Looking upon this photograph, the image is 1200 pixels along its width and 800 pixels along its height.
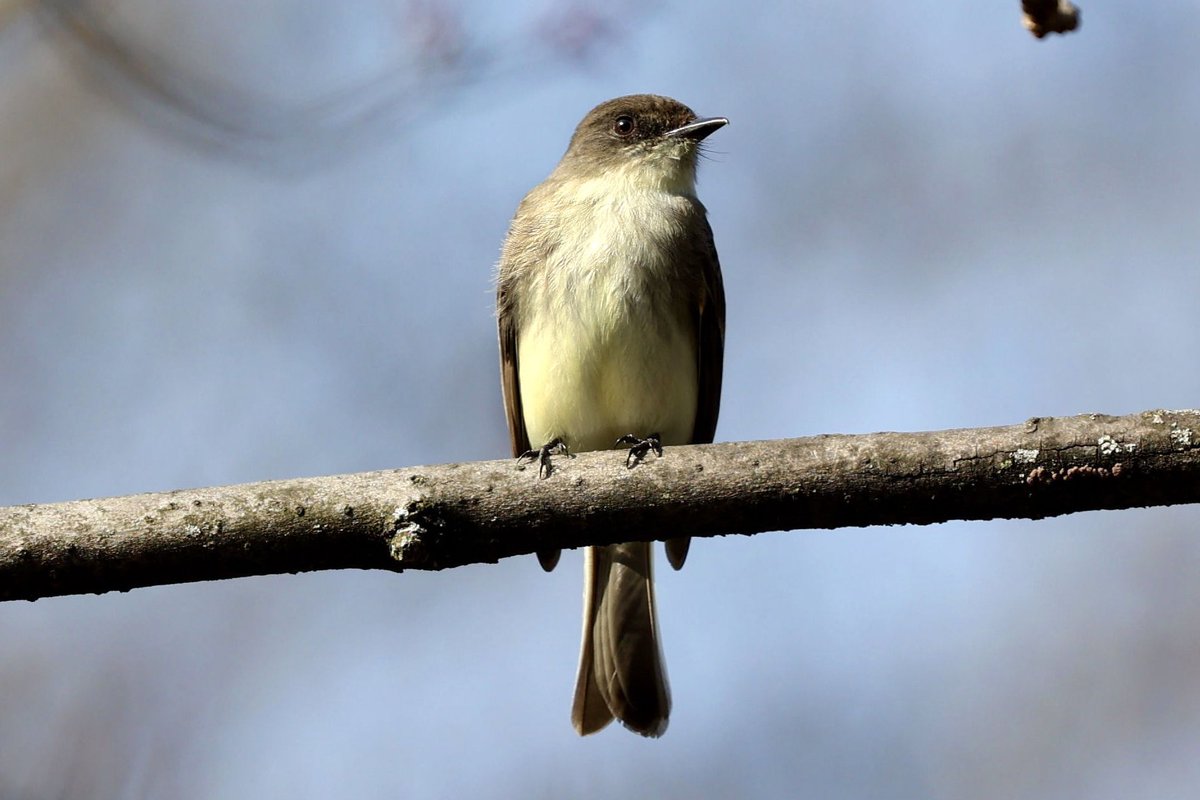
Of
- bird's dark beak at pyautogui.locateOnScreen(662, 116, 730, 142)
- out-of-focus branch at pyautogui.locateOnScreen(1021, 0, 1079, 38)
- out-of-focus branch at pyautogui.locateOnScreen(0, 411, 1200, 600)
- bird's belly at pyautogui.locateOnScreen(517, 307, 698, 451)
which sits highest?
bird's dark beak at pyautogui.locateOnScreen(662, 116, 730, 142)

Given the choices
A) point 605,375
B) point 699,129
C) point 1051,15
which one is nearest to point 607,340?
point 605,375

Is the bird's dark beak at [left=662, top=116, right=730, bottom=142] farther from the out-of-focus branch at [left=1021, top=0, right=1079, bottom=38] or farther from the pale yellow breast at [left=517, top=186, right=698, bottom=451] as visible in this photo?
the out-of-focus branch at [left=1021, top=0, right=1079, bottom=38]

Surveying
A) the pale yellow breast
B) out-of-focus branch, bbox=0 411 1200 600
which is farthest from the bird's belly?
out-of-focus branch, bbox=0 411 1200 600

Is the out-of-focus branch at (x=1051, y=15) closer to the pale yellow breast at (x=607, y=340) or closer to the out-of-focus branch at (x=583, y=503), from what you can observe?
the out-of-focus branch at (x=583, y=503)

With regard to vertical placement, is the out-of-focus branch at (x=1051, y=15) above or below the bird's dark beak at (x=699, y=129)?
below

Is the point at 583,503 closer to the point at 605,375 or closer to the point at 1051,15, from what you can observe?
the point at 1051,15

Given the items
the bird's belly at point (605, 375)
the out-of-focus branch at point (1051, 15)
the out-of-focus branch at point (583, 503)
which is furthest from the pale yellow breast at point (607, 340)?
the out-of-focus branch at point (1051, 15)
